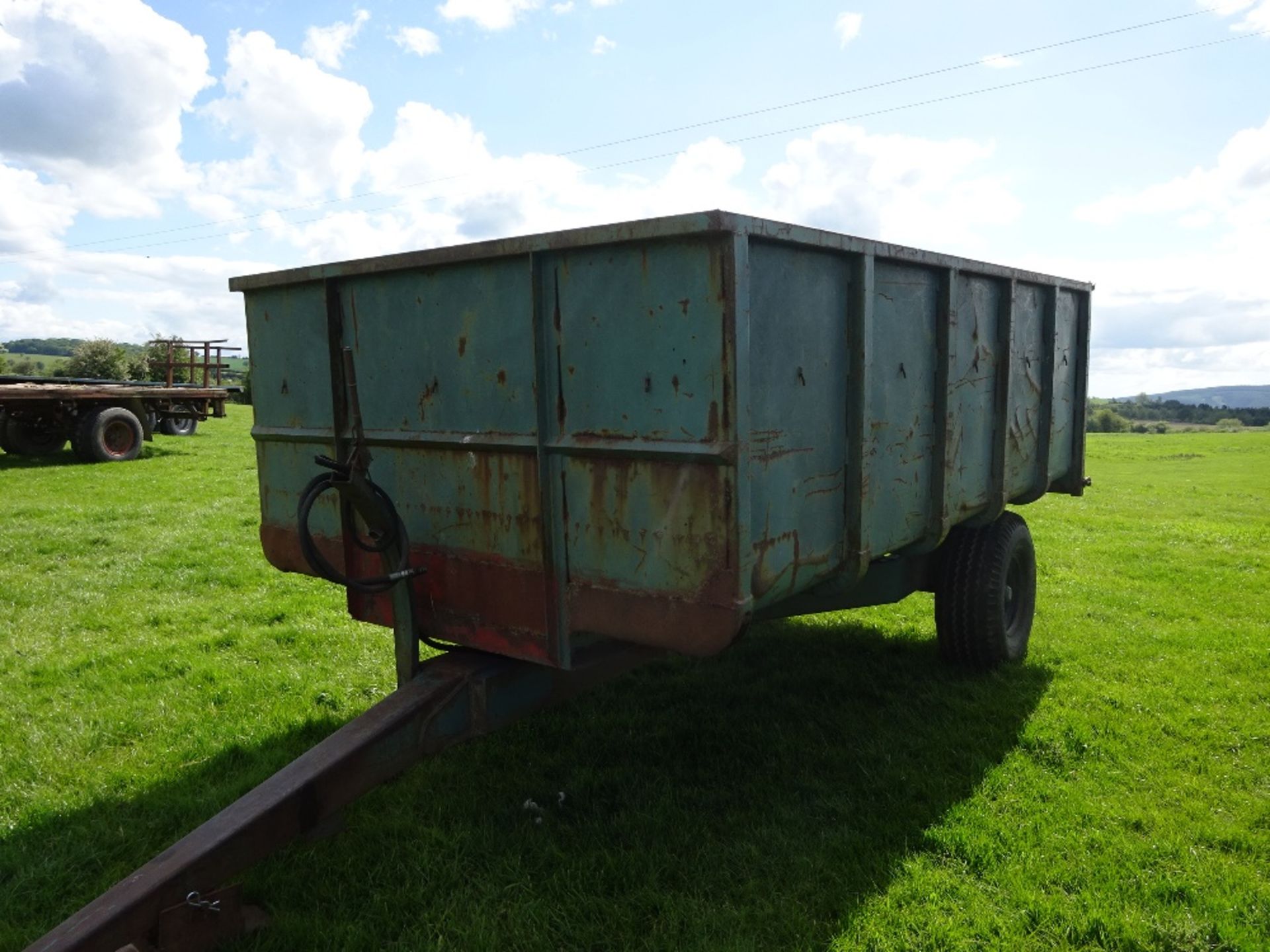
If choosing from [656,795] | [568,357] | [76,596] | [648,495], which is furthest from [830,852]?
[76,596]

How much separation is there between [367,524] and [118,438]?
45.7 ft

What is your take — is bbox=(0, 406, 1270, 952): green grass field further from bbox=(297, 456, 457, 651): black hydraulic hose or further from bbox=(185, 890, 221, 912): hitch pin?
bbox=(297, 456, 457, 651): black hydraulic hose

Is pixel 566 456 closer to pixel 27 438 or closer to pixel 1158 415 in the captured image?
pixel 27 438

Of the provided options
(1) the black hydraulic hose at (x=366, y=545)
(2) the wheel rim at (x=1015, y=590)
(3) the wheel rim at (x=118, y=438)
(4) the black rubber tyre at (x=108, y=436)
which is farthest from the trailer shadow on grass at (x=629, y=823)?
(3) the wheel rim at (x=118, y=438)

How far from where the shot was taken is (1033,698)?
14.8 ft

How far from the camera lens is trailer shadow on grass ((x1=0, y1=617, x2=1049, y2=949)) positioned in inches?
110

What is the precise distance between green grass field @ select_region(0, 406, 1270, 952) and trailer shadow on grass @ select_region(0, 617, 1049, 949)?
0.04 ft

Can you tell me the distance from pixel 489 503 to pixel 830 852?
1.66 m

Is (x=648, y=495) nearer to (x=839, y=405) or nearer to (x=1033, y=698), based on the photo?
(x=839, y=405)

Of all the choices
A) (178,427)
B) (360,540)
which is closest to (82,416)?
(178,427)

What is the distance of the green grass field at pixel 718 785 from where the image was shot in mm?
2824

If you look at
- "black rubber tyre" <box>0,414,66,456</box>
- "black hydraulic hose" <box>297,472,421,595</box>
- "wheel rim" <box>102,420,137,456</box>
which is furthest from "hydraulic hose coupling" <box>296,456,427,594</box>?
"black rubber tyre" <box>0,414,66,456</box>

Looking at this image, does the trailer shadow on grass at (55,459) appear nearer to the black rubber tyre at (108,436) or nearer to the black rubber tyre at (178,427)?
the black rubber tyre at (108,436)

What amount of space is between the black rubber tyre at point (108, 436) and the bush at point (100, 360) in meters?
24.3
